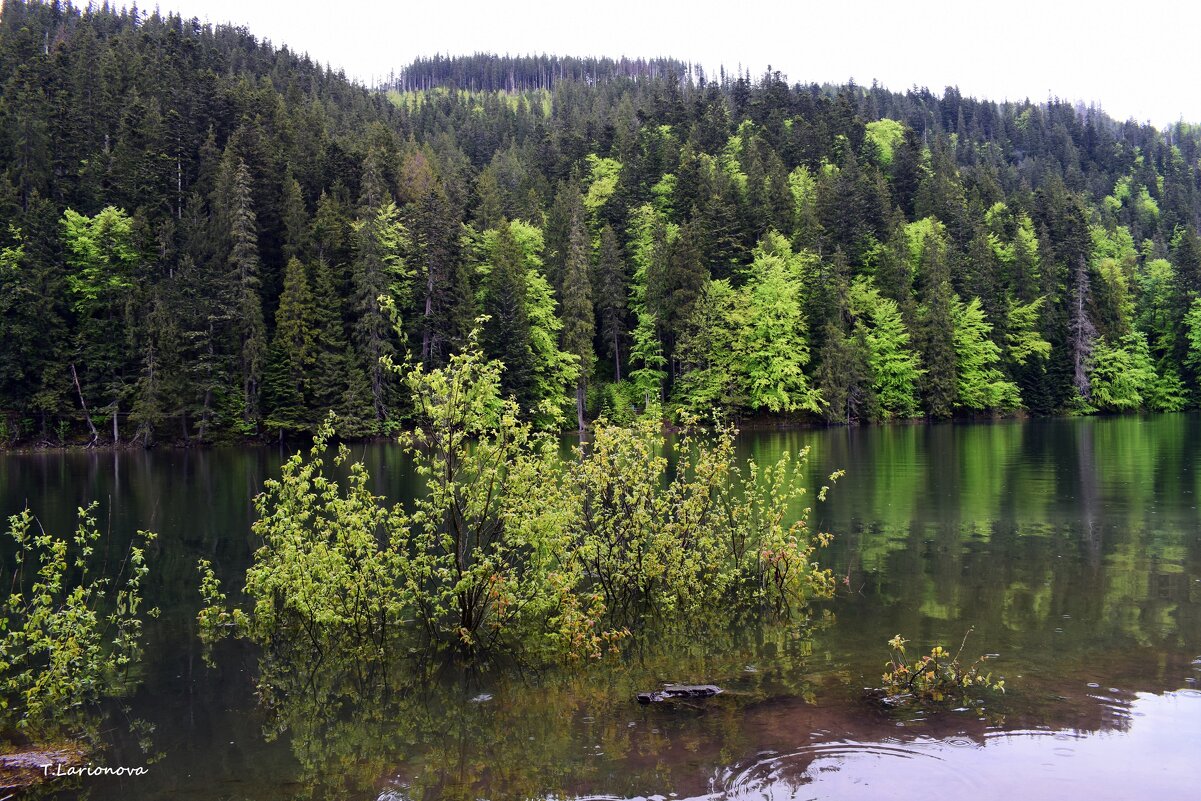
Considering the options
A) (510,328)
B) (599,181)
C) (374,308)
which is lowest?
(510,328)

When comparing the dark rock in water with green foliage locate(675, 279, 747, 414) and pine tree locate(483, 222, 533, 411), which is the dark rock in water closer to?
pine tree locate(483, 222, 533, 411)

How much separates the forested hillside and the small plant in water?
50.9 meters

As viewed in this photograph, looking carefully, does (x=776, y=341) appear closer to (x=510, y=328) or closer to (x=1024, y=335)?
(x=510, y=328)

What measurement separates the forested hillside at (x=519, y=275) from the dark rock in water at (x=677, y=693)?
2013 inches

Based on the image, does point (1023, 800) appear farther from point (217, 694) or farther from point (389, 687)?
point (217, 694)

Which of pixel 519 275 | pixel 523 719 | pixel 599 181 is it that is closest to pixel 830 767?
pixel 523 719

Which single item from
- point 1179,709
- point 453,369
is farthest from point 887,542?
point 453,369

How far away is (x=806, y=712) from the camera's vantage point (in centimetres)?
974

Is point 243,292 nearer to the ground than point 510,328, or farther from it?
farther from it

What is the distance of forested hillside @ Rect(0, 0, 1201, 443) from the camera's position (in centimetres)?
6138

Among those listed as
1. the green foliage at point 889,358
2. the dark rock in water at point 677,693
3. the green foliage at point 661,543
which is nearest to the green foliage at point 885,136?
the green foliage at point 889,358

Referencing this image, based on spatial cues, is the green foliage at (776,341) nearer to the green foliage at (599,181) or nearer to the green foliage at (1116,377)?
the green foliage at (599,181)

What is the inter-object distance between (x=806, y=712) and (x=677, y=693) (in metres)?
1.43

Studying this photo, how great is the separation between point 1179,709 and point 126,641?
45.1 feet
